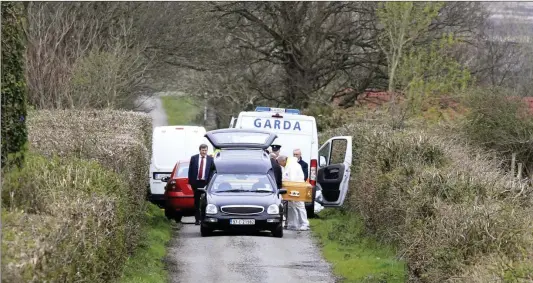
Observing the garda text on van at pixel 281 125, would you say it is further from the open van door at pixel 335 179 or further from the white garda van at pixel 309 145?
the open van door at pixel 335 179

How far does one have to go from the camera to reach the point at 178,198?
26.3 m

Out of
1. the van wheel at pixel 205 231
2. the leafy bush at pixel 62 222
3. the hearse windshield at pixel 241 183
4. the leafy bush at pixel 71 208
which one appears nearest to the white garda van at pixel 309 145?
the hearse windshield at pixel 241 183

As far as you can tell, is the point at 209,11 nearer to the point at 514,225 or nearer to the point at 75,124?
the point at 75,124

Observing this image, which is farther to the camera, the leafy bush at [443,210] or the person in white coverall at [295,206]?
the person in white coverall at [295,206]

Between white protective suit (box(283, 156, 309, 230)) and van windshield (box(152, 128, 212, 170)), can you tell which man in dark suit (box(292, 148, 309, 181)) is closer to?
white protective suit (box(283, 156, 309, 230))

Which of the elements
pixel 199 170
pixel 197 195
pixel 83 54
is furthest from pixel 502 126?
pixel 83 54

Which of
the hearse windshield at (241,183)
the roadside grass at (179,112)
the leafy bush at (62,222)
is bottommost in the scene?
the roadside grass at (179,112)

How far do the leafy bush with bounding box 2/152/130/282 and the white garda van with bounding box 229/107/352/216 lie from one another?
40.4 feet

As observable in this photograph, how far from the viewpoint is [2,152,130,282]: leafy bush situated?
375 inches

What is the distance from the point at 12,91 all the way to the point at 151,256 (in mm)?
8223

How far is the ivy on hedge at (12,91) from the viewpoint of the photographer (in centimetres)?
1191

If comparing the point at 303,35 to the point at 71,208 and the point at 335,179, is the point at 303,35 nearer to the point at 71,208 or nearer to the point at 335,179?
the point at 335,179

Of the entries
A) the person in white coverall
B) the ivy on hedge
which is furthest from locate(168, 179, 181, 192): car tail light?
the ivy on hedge

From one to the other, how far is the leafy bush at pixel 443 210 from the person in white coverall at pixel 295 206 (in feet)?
4.89
